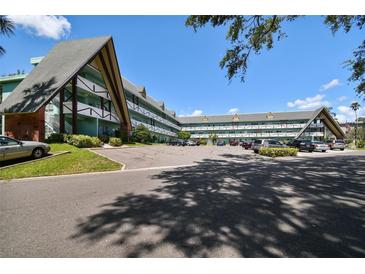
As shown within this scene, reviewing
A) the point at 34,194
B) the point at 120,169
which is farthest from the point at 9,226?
the point at 120,169

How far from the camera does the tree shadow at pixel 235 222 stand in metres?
2.92

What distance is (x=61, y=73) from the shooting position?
17.6 meters

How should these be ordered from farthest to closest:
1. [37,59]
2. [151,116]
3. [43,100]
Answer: [151,116] → [37,59] → [43,100]

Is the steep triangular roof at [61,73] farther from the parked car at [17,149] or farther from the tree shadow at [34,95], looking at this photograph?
the parked car at [17,149]

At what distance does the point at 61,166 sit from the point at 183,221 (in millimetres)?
9220

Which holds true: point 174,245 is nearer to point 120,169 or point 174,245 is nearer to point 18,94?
point 120,169

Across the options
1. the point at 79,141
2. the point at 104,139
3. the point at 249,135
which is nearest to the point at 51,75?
the point at 79,141

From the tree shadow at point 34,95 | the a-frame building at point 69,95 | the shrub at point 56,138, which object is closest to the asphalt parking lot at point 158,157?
the shrub at point 56,138

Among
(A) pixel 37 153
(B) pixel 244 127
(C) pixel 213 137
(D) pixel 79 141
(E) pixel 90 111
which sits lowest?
(A) pixel 37 153

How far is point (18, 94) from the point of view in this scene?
1725 centimetres

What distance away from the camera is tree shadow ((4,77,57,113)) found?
15406mm

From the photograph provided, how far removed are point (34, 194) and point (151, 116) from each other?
38678 millimetres

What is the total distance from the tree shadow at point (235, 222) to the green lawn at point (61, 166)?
5.82 metres

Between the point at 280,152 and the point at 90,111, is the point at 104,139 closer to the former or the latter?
the point at 90,111
